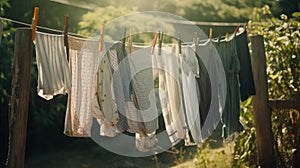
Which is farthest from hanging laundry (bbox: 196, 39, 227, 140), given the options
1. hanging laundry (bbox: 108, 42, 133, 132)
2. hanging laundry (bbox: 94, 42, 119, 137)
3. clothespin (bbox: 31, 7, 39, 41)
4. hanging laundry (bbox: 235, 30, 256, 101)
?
clothespin (bbox: 31, 7, 39, 41)

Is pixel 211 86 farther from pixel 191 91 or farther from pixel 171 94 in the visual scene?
pixel 171 94

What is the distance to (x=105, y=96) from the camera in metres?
2.36

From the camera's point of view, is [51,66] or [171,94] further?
[171,94]

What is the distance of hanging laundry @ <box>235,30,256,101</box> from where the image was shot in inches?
113

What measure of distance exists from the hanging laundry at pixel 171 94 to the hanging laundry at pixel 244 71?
0.50 meters

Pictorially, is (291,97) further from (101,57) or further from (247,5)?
(247,5)

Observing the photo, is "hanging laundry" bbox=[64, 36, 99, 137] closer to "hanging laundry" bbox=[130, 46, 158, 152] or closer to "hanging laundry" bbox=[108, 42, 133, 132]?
"hanging laundry" bbox=[108, 42, 133, 132]

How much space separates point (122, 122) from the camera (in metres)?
2.49

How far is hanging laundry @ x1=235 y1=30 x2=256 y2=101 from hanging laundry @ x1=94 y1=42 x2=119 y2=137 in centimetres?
106

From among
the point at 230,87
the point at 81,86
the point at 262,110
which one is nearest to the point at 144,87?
the point at 81,86

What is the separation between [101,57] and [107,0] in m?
4.18

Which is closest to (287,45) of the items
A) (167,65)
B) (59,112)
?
(167,65)

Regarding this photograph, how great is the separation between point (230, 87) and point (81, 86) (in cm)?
114

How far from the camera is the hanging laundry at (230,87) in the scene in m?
2.83
